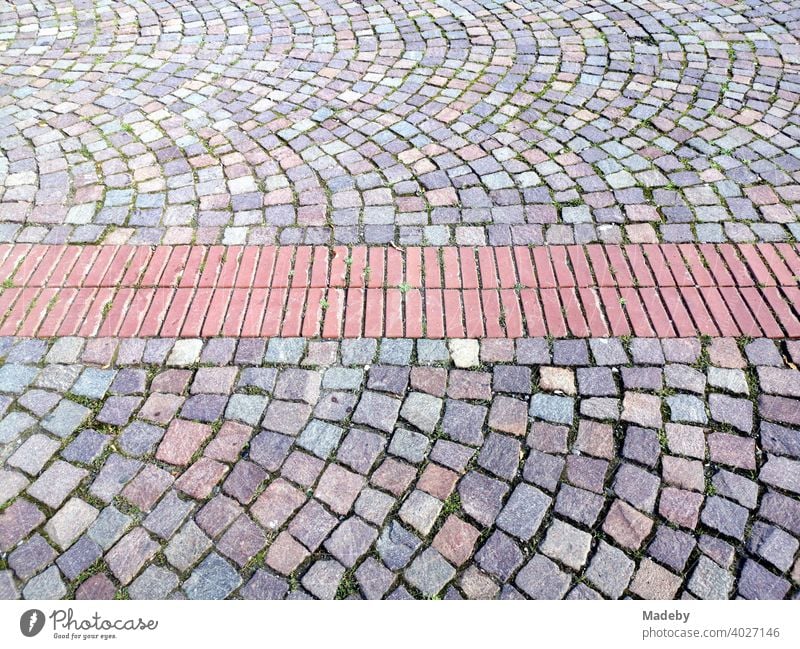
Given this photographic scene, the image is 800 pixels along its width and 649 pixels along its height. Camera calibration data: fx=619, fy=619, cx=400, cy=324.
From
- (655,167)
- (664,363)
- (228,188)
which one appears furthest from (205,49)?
(664,363)

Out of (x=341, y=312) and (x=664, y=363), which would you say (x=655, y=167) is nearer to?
(x=664, y=363)

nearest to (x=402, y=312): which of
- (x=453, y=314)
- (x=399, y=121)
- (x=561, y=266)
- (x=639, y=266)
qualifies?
(x=453, y=314)

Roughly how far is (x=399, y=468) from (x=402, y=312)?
855mm

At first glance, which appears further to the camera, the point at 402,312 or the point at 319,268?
the point at 319,268

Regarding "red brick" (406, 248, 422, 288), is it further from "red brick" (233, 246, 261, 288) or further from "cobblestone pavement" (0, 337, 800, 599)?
"red brick" (233, 246, 261, 288)

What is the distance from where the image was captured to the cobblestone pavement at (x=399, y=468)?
7.18ft

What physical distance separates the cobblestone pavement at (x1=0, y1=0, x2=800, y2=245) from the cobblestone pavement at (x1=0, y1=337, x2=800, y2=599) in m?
0.91

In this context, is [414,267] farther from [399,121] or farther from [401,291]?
[399,121]

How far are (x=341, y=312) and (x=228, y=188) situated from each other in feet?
4.26

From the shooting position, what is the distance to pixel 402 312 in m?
3.04
